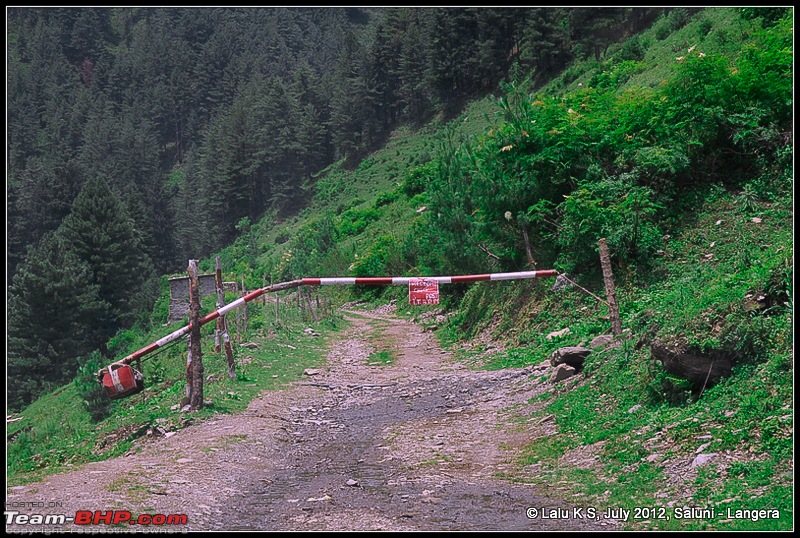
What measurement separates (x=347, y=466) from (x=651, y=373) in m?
3.95

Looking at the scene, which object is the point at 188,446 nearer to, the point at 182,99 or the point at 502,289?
the point at 502,289

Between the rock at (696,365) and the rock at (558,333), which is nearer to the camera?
the rock at (696,365)

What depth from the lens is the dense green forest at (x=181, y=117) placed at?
40.8m

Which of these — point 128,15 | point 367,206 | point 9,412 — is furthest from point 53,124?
point 9,412

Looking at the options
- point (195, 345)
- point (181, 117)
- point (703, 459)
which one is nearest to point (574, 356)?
point (703, 459)

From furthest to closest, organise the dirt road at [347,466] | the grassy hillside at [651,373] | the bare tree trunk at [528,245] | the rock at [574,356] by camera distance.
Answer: the bare tree trunk at [528,245], the rock at [574,356], the dirt road at [347,466], the grassy hillside at [651,373]

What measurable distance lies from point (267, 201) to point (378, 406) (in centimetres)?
6850

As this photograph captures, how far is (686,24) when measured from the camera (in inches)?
1473

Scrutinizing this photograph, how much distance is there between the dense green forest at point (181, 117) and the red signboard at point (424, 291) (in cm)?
2721

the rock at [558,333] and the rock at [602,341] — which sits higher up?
the rock at [602,341]

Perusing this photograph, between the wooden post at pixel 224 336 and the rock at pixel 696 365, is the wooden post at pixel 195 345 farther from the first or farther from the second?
the rock at pixel 696 365

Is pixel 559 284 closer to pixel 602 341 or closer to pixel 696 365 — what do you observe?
pixel 602 341

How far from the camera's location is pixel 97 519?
6.31 meters

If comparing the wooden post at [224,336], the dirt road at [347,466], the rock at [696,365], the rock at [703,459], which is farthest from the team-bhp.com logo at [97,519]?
the wooden post at [224,336]
